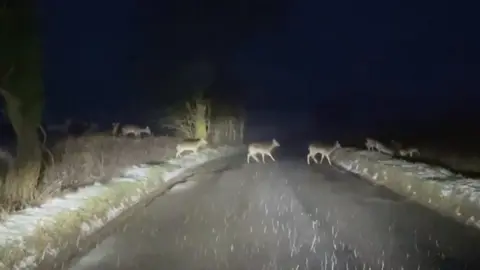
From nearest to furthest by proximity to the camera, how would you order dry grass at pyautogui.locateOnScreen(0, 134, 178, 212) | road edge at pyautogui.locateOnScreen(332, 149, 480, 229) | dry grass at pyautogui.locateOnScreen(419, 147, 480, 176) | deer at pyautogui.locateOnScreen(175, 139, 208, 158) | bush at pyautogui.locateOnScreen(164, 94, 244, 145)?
road edge at pyautogui.locateOnScreen(332, 149, 480, 229) → dry grass at pyautogui.locateOnScreen(0, 134, 178, 212) → dry grass at pyautogui.locateOnScreen(419, 147, 480, 176) → deer at pyautogui.locateOnScreen(175, 139, 208, 158) → bush at pyautogui.locateOnScreen(164, 94, 244, 145)

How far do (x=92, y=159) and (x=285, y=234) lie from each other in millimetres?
15852

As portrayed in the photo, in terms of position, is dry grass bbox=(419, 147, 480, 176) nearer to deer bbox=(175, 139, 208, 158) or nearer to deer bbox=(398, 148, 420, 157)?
deer bbox=(398, 148, 420, 157)

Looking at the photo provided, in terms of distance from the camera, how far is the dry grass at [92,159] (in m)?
18.0

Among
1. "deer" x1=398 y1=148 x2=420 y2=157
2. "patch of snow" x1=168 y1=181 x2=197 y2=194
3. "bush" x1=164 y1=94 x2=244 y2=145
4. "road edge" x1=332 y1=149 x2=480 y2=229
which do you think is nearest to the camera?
"road edge" x1=332 y1=149 x2=480 y2=229

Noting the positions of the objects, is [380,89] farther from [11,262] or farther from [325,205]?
[11,262]

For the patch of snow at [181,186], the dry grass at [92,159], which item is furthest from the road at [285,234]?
the dry grass at [92,159]

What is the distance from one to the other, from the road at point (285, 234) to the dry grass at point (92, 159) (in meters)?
2.75

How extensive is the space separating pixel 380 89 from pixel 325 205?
101 m

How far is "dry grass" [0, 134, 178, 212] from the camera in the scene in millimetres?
17958

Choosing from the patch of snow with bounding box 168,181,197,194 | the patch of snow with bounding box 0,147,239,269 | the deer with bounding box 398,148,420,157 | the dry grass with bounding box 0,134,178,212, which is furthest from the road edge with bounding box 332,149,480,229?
the dry grass with bounding box 0,134,178,212

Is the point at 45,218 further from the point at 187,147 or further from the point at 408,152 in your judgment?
the point at 408,152

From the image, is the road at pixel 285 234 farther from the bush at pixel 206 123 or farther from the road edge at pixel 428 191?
the bush at pixel 206 123

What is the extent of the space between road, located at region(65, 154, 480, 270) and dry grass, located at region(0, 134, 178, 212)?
9.01 feet

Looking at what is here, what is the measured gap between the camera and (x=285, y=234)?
12195mm
